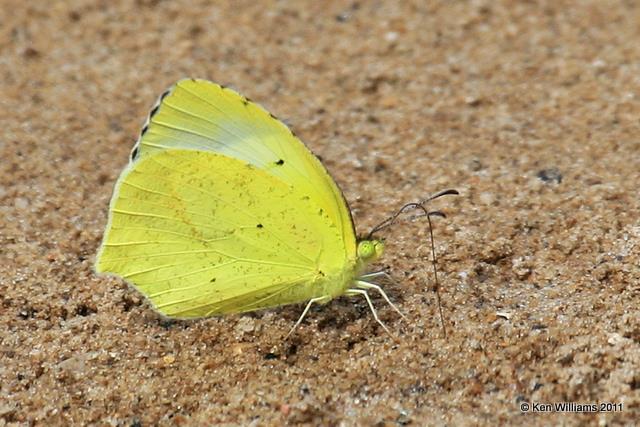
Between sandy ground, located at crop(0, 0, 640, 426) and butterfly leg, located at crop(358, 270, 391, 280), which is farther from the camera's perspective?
butterfly leg, located at crop(358, 270, 391, 280)

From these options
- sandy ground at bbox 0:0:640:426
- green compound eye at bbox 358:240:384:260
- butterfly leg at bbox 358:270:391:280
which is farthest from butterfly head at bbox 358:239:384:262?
sandy ground at bbox 0:0:640:426

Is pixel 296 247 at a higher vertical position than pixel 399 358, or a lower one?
higher

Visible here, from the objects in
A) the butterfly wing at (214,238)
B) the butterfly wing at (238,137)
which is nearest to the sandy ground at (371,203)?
the butterfly wing at (214,238)

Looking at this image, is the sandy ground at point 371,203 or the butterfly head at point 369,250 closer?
the sandy ground at point 371,203

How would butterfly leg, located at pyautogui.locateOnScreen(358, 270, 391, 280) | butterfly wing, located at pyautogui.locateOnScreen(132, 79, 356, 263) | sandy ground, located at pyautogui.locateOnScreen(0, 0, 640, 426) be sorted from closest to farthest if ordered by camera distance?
sandy ground, located at pyautogui.locateOnScreen(0, 0, 640, 426) < butterfly wing, located at pyautogui.locateOnScreen(132, 79, 356, 263) < butterfly leg, located at pyautogui.locateOnScreen(358, 270, 391, 280)

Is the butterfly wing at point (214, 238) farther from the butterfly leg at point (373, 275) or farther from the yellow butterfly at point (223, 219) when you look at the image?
the butterfly leg at point (373, 275)

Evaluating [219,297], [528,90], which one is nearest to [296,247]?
[219,297]

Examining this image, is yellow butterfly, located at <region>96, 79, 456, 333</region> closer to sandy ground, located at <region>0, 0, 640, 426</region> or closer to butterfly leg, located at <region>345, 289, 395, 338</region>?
butterfly leg, located at <region>345, 289, 395, 338</region>

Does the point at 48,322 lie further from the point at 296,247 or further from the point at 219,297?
the point at 296,247
